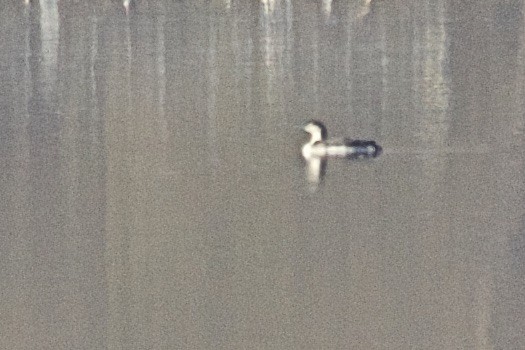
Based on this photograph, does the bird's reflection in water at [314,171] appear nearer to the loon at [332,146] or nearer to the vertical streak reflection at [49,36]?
the loon at [332,146]

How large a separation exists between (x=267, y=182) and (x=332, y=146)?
0.36 feet

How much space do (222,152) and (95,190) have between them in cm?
20

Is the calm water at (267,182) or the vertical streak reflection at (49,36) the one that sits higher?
the vertical streak reflection at (49,36)

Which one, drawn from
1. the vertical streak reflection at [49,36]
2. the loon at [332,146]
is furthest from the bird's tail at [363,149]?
the vertical streak reflection at [49,36]

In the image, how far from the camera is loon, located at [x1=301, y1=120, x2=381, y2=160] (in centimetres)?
81

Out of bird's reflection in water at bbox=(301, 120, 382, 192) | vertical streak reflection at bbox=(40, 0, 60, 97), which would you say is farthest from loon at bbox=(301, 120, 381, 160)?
vertical streak reflection at bbox=(40, 0, 60, 97)

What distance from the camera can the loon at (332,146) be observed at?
0.81 metres

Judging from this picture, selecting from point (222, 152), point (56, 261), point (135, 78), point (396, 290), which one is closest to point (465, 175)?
point (396, 290)

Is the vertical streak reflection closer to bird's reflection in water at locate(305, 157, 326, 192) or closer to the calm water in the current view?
the calm water

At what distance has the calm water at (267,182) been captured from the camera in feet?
2.67

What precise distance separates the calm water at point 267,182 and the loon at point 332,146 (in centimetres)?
1

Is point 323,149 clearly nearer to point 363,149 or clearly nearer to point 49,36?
point 363,149

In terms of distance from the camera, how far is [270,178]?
→ 821 millimetres

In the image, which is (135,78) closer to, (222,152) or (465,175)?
(222,152)
